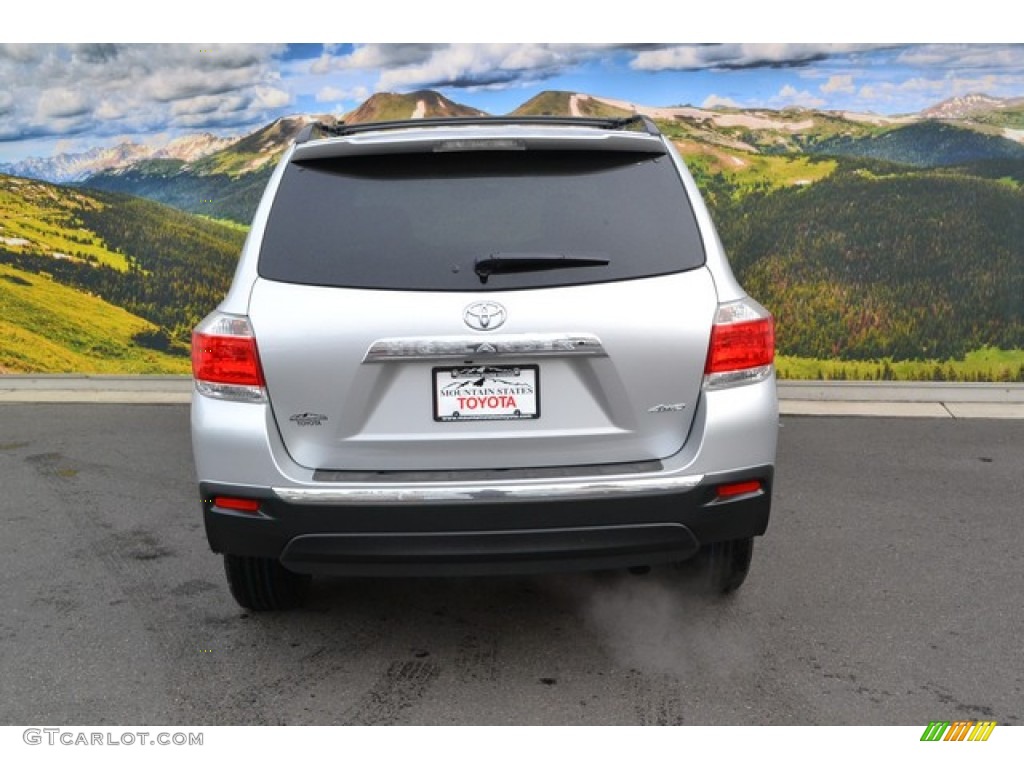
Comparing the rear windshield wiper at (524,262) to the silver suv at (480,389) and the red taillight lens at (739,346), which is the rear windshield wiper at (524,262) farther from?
the red taillight lens at (739,346)

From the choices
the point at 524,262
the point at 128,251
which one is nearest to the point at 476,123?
the point at 524,262

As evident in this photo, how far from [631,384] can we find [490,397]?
17.6 inches

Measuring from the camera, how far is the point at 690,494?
11.6ft

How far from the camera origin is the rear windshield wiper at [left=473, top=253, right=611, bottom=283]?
3559 millimetres

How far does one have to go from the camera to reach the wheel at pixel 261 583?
417 centimetres

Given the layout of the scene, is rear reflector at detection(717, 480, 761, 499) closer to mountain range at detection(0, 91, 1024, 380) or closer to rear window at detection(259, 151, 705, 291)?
rear window at detection(259, 151, 705, 291)

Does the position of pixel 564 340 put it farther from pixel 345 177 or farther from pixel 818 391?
pixel 818 391

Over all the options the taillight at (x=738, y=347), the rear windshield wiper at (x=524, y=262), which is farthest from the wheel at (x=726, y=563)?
the rear windshield wiper at (x=524, y=262)

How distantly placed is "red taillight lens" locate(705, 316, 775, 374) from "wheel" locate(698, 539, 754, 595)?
2.90ft

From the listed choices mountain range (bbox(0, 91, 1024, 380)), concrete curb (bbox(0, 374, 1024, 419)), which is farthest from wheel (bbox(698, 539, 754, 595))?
mountain range (bbox(0, 91, 1024, 380))

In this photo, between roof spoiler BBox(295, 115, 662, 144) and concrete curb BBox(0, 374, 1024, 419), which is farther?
concrete curb BBox(0, 374, 1024, 419)

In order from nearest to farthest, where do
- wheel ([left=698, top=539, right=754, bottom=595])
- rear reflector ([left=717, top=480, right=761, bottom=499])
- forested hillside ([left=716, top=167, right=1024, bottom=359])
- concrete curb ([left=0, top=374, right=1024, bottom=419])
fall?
rear reflector ([left=717, top=480, right=761, bottom=499]) < wheel ([left=698, top=539, right=754, bottom=595]) < concrete curb ([left=0, top=374, right=1024, bottom=419]) < forested hillside ([left=716, top=167, right=1024, bottom=359])
